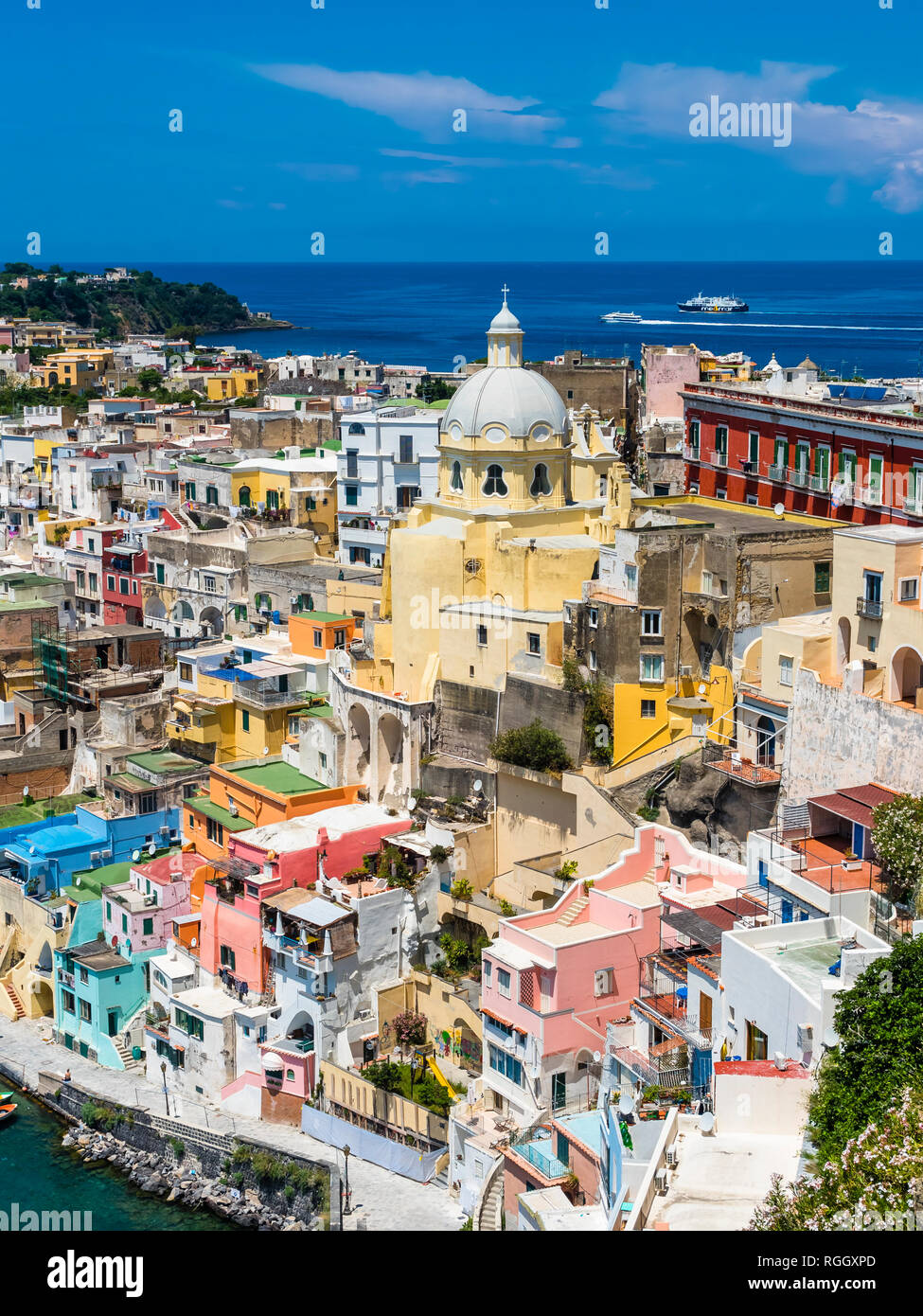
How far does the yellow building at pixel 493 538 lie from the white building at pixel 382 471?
8905 mm

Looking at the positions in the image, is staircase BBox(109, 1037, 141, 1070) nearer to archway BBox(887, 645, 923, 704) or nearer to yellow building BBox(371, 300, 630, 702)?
yellow building BBox(371, 300, 630, 702)

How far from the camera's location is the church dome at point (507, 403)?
26.9 meters

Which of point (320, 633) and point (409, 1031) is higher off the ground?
point (320, 633)

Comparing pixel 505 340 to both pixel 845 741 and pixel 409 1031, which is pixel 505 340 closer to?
pixel 845 741

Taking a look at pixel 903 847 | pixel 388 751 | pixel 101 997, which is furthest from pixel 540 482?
pixel 903 847

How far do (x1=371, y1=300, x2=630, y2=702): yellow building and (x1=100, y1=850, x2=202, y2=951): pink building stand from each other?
4625 millimetres

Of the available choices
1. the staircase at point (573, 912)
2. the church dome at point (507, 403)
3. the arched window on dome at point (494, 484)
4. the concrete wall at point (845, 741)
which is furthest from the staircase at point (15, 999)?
the concrete wall at point (845, 741)

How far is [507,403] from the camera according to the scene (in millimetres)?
27000

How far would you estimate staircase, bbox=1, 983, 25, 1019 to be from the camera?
27.3 m

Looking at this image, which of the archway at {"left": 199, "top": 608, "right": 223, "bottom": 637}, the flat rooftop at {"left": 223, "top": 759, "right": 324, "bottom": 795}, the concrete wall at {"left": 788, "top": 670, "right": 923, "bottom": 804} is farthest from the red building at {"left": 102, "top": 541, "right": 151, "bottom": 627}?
the concrete wall at {"left": 788, "top": 670, "right": 923, "bottom": 804}

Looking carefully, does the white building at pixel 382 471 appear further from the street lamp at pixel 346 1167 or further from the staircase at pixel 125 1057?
the street lamp at pixel 346 1167

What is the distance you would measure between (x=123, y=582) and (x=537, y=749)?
62.1 feet

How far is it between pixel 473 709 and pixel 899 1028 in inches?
508
